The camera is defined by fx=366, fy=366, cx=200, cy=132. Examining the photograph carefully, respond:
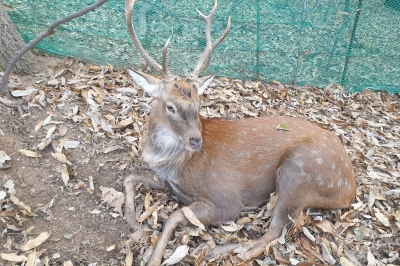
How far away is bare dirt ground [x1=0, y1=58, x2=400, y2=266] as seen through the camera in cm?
346

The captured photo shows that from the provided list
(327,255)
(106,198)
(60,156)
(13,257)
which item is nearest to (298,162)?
(327,255)

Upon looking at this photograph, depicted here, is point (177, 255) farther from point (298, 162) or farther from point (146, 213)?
point (298, 162)

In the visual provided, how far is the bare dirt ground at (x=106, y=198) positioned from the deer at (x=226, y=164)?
0.46ft

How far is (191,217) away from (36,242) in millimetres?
1472

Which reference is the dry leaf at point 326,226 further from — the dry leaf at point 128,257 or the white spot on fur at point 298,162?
the dry leaf at point 128,257

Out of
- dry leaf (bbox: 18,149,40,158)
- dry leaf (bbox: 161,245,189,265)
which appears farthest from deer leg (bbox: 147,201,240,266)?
dry leaf (bbox: 18,149,40,158)

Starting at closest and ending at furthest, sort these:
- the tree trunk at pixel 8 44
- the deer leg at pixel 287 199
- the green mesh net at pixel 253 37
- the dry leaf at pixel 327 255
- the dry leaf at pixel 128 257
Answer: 1. the dry leaf at pixel 128 257
2. the dry leaf at pixel 327 255
3. the deer leg at pixel 287 199
4. the tree trunk at pixel 8 44
5. the green mesh net at pixel 253 37

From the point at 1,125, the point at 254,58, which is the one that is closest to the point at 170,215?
the point at 1,125

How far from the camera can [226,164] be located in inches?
161

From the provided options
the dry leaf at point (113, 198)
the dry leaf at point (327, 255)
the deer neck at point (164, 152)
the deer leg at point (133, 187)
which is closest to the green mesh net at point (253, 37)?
the deer neck at point (164, 152)

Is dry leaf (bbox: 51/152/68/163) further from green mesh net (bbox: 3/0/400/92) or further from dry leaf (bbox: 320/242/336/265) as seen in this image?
dry leaf (bbox: 320/242/336/265)

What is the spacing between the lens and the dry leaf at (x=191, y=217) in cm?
374

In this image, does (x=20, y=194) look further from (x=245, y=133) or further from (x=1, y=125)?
(x=245, y=133)

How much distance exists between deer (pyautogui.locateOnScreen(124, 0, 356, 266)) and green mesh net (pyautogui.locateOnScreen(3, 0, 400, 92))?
2010mm
